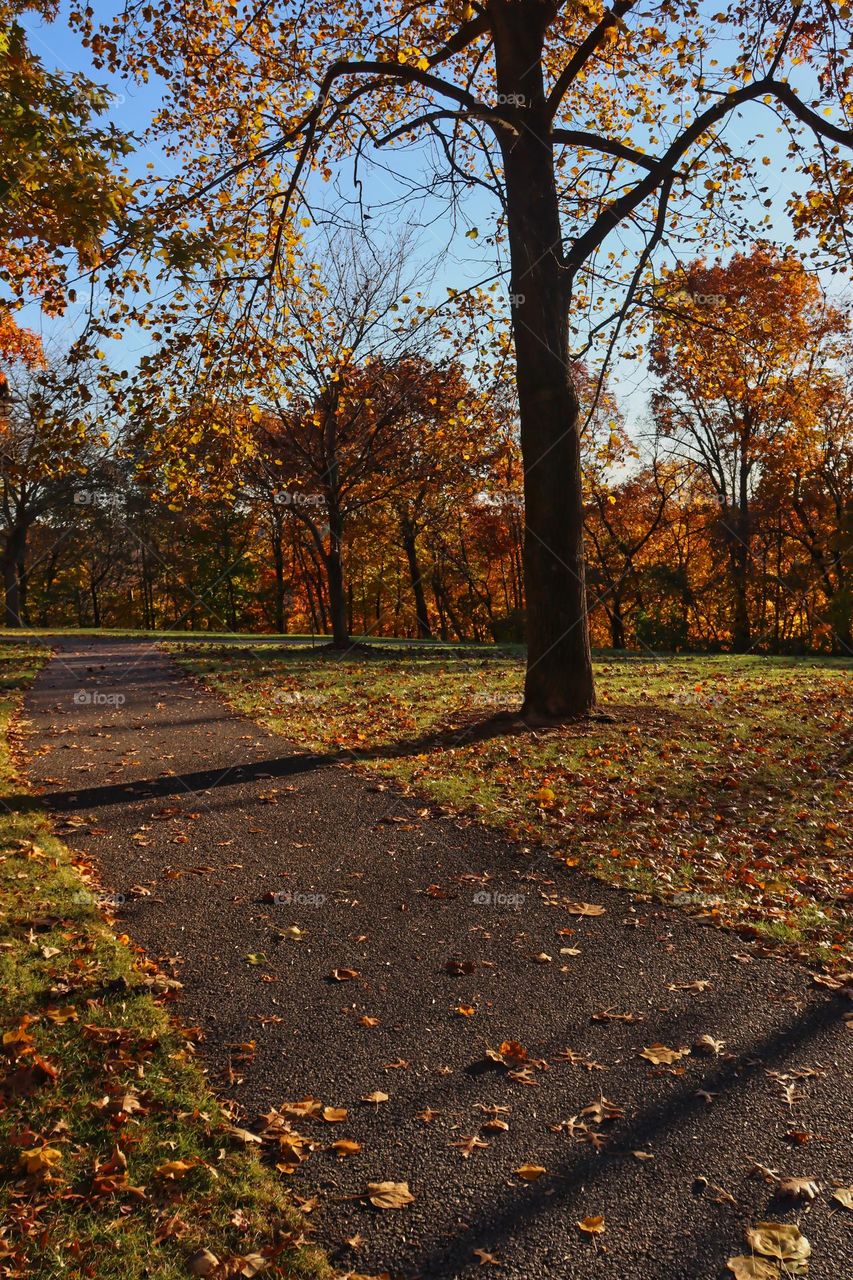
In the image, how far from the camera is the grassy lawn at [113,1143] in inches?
108

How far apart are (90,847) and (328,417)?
15785 mm

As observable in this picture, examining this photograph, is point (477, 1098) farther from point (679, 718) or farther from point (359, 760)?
point (679, 718)

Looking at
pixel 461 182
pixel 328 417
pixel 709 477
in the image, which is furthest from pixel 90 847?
pixel 709 477

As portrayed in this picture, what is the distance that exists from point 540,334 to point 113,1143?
369 inches

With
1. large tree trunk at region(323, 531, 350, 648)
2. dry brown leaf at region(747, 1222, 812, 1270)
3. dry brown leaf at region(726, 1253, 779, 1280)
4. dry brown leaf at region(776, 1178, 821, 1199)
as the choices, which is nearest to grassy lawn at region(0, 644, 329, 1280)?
dry brown leaf at region(726, 1253, 779, 1280)

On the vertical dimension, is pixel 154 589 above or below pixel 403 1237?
above

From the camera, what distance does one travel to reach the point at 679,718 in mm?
11578

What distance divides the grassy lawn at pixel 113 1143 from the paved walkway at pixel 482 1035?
0.56 ft

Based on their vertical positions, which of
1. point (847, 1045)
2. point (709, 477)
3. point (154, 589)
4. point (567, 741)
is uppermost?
point (709, 477)

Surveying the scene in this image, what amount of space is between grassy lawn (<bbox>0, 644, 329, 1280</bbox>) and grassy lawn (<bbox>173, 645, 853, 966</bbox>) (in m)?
3.45

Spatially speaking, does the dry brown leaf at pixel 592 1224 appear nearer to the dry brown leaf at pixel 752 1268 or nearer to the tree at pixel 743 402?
the dry brown leaf at pixel 752 1268

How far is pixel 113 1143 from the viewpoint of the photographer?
323 cm

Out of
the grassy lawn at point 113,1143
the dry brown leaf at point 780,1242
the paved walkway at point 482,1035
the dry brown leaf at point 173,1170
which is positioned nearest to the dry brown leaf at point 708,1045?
the paved walkway at point 482,1035

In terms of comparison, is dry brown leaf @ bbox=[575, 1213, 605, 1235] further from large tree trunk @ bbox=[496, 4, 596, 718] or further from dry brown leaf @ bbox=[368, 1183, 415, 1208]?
large tree trunk @ bbox=[496, 4, 596, 718]
